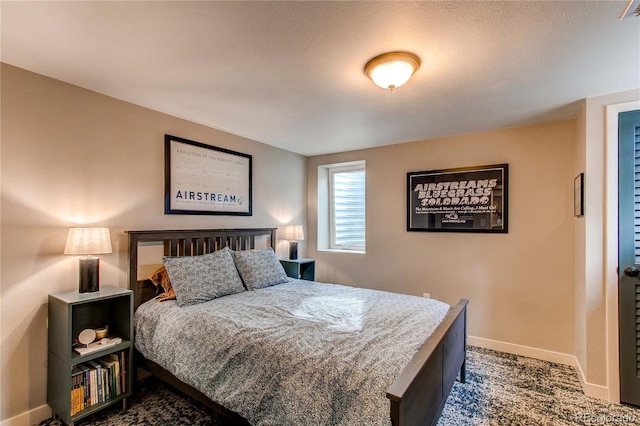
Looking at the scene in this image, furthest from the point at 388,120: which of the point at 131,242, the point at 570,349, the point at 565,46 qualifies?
the point at 570,349

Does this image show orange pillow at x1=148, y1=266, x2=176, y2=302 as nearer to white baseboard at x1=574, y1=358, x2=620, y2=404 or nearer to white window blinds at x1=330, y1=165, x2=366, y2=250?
white window blinds at x1=330, y1=165, x2=366, y2=250

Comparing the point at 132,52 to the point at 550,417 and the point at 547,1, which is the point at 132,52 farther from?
the point at 550,417

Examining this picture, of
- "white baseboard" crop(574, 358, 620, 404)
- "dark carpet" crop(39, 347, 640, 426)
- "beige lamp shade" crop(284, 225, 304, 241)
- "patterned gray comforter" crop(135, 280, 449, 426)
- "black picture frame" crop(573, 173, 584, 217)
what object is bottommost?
"dark carpet" crop(39, 347, 640, 426)

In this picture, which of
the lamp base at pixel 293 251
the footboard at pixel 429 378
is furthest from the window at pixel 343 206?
the footboard at pixel 429 378

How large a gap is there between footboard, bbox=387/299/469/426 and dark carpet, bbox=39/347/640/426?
0.31 metres

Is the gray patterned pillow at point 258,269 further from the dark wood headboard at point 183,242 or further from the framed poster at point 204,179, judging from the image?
the framed poster at point 204,179

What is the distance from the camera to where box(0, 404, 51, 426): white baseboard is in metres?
2.04

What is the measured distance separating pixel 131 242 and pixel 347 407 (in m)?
2.21

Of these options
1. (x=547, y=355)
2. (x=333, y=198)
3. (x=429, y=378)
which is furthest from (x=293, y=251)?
(x=547, y=355)

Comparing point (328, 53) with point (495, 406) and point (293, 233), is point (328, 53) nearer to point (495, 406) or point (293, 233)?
point (293, 233)

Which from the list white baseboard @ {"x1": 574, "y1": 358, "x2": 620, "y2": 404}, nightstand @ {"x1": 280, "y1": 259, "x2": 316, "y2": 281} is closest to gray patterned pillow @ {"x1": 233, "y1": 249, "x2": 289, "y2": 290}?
nightstand @ {"x1": 280, "y1": 259, "x2": 316, "y2": 281}

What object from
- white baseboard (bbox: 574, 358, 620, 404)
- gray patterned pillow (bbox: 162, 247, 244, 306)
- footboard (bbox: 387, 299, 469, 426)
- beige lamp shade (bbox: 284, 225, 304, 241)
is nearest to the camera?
footboard (bbox: 387, 299, 469, 426)

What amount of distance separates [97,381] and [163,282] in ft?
2.68

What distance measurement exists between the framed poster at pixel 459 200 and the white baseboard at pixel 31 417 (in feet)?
12.3
